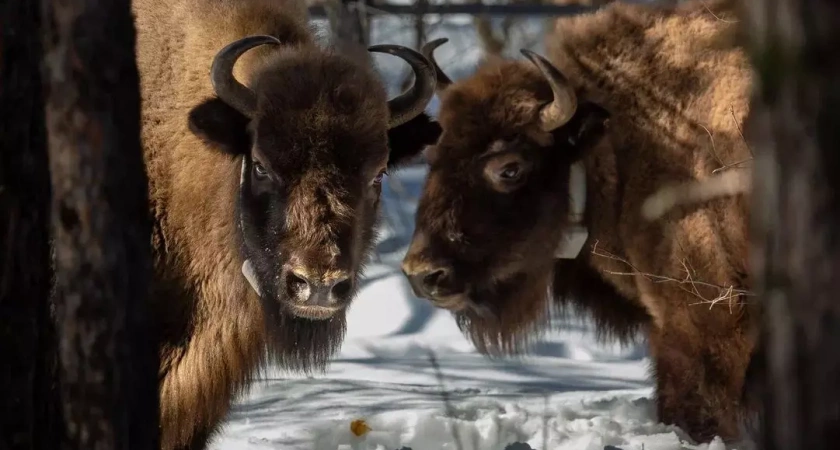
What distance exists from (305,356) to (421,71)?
1.46m

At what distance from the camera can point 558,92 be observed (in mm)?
5449

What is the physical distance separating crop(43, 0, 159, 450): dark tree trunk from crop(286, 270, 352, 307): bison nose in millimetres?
1243

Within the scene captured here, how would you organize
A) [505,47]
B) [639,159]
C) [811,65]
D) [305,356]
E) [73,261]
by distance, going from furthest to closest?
[505,47]
[639,159]
[305,356]
[73,261]
[811,65]

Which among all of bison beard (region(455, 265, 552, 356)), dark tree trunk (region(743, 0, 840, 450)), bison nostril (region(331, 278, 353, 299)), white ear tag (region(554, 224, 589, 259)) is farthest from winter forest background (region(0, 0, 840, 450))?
white ear tag (region(554, 224, 589, 259))

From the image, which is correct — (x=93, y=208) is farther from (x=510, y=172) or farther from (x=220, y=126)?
(x=510, y=172)

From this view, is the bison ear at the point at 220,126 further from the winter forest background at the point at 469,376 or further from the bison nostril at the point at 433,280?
the winter forest background at the point at 469,376

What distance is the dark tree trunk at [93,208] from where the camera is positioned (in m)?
2.78

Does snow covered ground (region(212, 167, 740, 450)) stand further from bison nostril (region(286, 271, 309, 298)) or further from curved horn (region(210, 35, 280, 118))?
curved horn (region(210, 35, 280, 118))

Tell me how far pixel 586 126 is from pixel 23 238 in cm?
341

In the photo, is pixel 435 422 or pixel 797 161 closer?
pixel 797 161

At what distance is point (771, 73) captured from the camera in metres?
1.45

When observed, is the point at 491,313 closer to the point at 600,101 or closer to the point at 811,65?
the point at 600,101

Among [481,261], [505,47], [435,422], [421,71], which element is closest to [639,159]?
[481,261]

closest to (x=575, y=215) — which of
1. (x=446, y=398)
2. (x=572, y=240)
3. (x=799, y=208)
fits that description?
(x=572, y=240)
